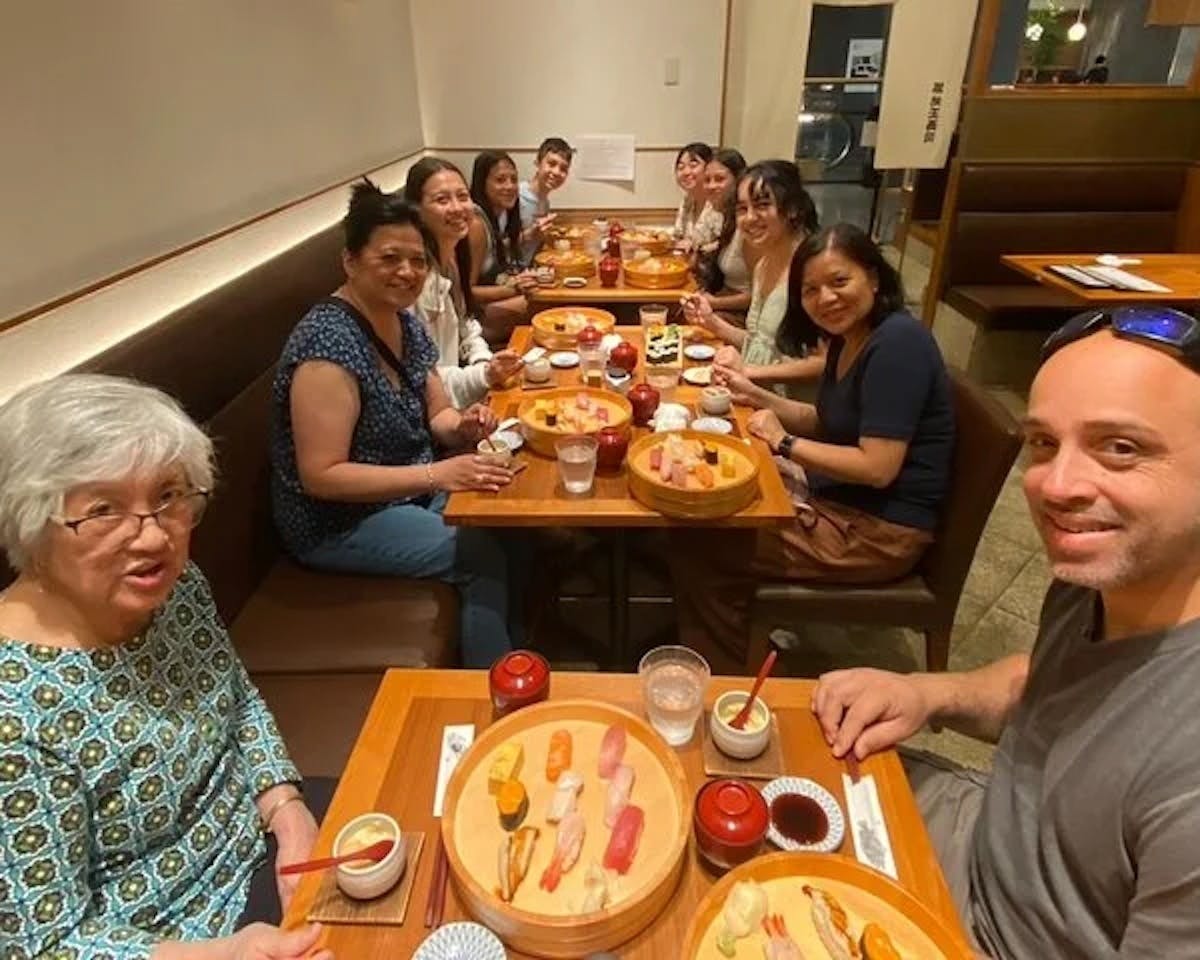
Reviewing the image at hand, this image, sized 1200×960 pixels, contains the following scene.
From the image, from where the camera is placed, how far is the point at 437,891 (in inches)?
32.7

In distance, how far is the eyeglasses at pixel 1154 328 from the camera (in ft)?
2.57

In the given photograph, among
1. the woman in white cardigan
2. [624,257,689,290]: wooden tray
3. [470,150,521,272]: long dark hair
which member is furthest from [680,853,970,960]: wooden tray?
[470,150,521,272]: long dark hair

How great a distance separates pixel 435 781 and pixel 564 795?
0.62 feet

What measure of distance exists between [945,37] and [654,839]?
5.21 metres

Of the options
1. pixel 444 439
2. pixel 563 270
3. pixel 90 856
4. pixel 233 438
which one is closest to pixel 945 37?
pixel 563 270

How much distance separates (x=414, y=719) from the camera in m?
1.06

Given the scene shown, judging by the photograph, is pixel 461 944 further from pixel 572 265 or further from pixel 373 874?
pixel 572 265

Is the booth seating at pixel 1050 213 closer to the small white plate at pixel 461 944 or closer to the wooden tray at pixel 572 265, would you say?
the wooden tray at pixel 572 265

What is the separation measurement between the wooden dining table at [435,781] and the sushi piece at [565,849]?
7 cm

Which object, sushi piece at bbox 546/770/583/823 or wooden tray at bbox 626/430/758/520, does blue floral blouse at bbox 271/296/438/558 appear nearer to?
wooden tray at bbox 626/430/758/520

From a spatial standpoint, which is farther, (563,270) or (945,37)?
(945,37)

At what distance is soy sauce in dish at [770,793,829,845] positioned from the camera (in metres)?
0.88

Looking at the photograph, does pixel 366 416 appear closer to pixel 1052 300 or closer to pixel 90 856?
pixel 90 856

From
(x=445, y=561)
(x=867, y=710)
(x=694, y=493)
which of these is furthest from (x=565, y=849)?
(x=445, y=561)
